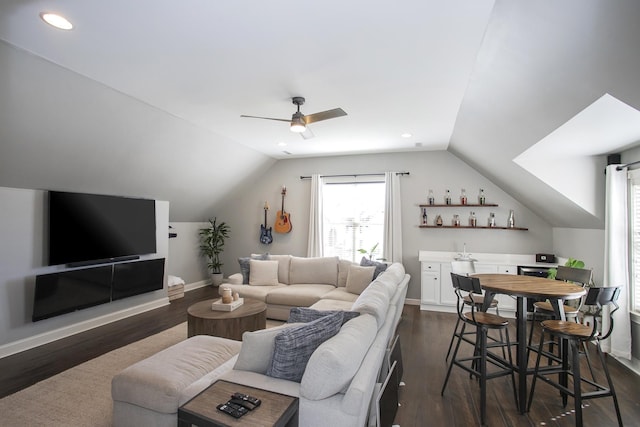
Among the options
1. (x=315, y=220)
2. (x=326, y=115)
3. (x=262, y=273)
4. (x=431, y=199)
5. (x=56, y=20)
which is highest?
(x=56, y=20)

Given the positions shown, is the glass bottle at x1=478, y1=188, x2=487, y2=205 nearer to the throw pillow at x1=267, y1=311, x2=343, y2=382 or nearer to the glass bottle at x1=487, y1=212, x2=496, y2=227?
the glass bottle at x1=487, y1=212, x2=496, y2=227

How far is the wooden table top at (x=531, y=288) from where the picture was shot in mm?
2553

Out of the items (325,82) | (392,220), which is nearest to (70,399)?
(325,82)

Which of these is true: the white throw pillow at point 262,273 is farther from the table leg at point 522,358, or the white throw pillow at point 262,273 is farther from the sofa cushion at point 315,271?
the table leg at point 522,358

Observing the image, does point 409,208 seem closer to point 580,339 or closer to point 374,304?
point 580,339

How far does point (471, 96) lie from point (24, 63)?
4040 millimetres

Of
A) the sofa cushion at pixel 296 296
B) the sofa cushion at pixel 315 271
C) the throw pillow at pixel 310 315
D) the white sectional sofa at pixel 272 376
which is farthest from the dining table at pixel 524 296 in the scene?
the sofa cushion at pixel 315 271

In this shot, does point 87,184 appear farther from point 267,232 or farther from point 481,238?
point 481,238

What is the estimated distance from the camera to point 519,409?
2.54 m

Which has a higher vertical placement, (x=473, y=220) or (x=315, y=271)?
(x=473, y=220)

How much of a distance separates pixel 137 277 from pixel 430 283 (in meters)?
4.68

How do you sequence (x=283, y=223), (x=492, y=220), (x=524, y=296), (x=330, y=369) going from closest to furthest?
(x=330, y=369) → (x=524, y=296) → (x=492, y=220) → (x=283, y=223)

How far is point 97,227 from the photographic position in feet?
14.6

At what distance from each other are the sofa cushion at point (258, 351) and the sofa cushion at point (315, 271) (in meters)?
3.22
